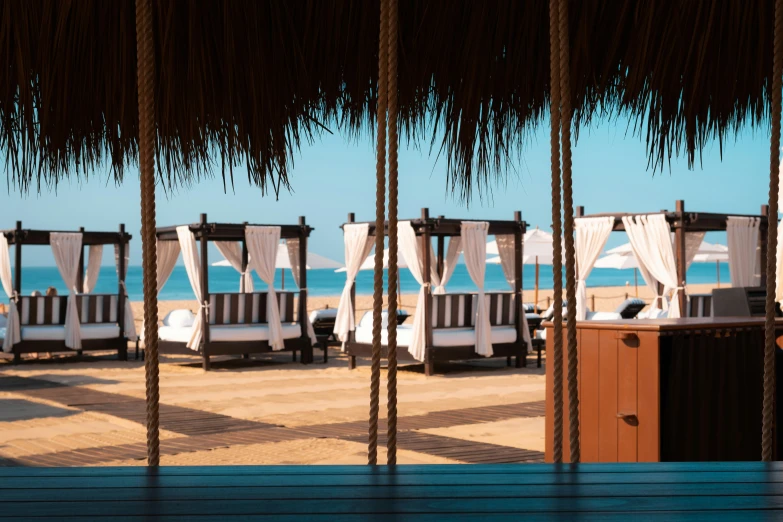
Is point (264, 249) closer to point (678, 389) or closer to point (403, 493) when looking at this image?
point (678, 389)

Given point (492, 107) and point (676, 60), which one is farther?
point (492, 107)

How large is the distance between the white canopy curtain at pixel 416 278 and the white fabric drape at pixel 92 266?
6139mm

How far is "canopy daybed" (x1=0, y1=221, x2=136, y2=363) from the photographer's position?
13.6 meters

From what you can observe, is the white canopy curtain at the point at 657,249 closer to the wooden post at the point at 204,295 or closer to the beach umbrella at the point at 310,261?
the wooden post at the point at 204,295

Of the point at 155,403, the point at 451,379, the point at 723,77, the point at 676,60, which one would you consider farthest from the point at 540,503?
the point at 451,379

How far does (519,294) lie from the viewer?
512 inches

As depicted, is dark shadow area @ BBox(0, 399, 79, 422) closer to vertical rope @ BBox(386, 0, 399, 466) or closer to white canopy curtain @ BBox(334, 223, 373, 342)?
white canopy curtain @ BBox(334, 223, 373, 342)

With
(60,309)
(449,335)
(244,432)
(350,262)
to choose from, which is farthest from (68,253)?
(244,432)

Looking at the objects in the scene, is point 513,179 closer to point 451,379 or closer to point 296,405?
point 296,405

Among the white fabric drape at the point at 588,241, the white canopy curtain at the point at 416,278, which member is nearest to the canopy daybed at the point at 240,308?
the white canopy curtain at the point at 416,278

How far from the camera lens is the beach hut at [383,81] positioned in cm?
239

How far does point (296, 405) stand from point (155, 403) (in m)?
6.93

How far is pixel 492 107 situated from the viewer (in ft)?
10.2

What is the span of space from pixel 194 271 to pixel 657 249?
6.57m
